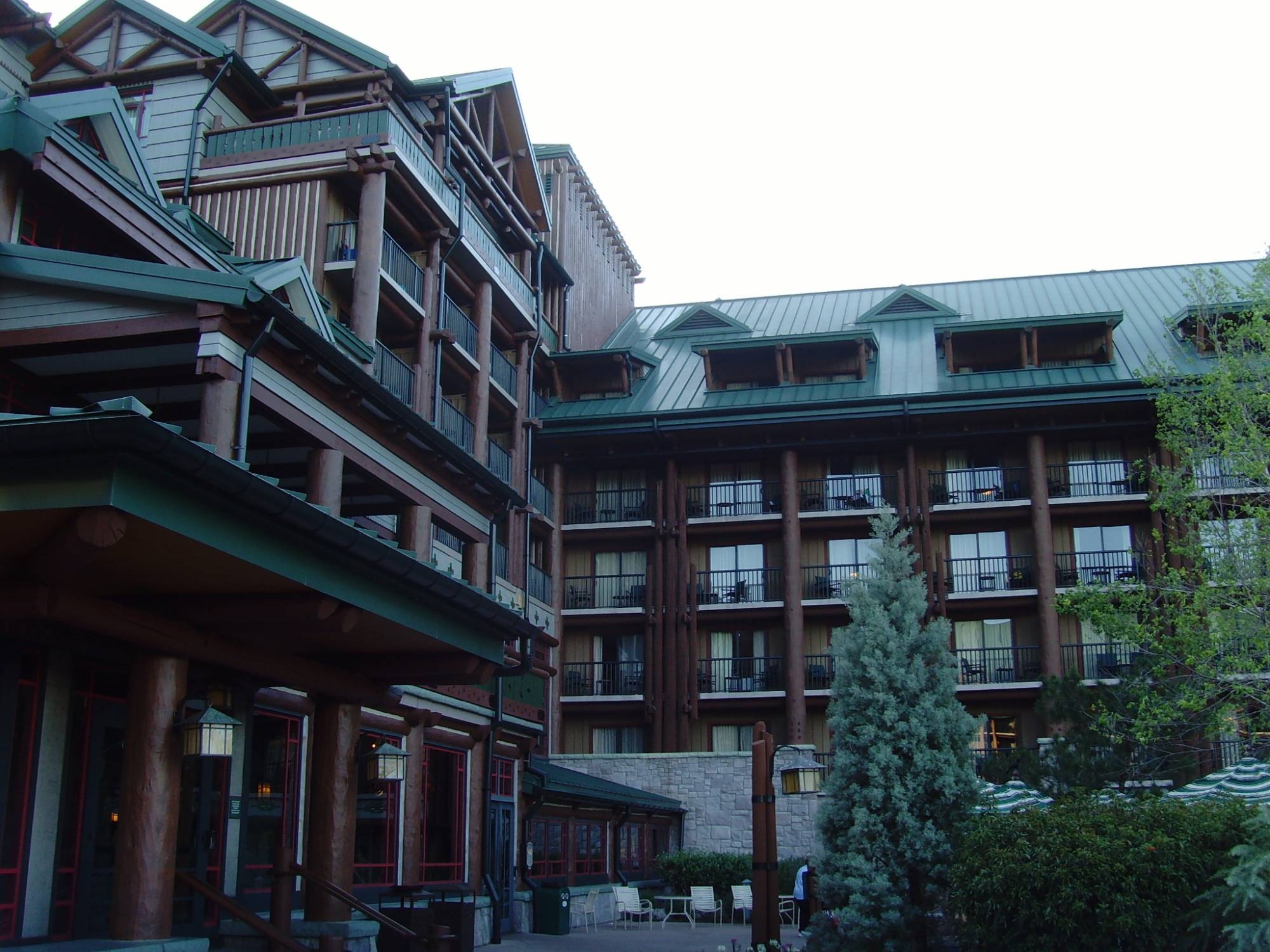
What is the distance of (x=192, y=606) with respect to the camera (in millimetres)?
12094

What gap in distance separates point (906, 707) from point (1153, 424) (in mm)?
25632

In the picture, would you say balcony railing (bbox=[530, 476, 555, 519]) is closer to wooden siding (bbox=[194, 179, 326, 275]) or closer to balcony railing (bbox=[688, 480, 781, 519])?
balcony railing (bbox=[688, 480, 781, 519])

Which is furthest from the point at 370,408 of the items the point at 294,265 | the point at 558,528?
the point at 558,528

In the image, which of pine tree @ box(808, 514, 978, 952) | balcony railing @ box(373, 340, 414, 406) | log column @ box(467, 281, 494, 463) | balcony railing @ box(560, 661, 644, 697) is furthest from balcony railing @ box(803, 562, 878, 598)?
pine tree @ box(808, 514, 978, 952)

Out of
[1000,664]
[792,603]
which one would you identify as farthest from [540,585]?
[1000,664]

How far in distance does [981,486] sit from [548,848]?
765 inches

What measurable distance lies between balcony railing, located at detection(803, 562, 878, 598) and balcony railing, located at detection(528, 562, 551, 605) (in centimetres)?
832

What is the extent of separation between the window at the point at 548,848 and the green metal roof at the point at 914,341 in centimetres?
1574

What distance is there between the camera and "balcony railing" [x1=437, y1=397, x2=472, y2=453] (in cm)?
2823

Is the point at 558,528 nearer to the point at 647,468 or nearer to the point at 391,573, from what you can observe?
the point at 647,468

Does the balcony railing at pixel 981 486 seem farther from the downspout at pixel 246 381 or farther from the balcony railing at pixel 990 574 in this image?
the downspout at pixel 246 381

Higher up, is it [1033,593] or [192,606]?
[1033,593]

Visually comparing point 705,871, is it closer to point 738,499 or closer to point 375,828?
point 738,499

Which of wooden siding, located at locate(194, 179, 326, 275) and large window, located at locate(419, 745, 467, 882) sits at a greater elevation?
wooden siding, located at locate(194, 179, 326, 275)
